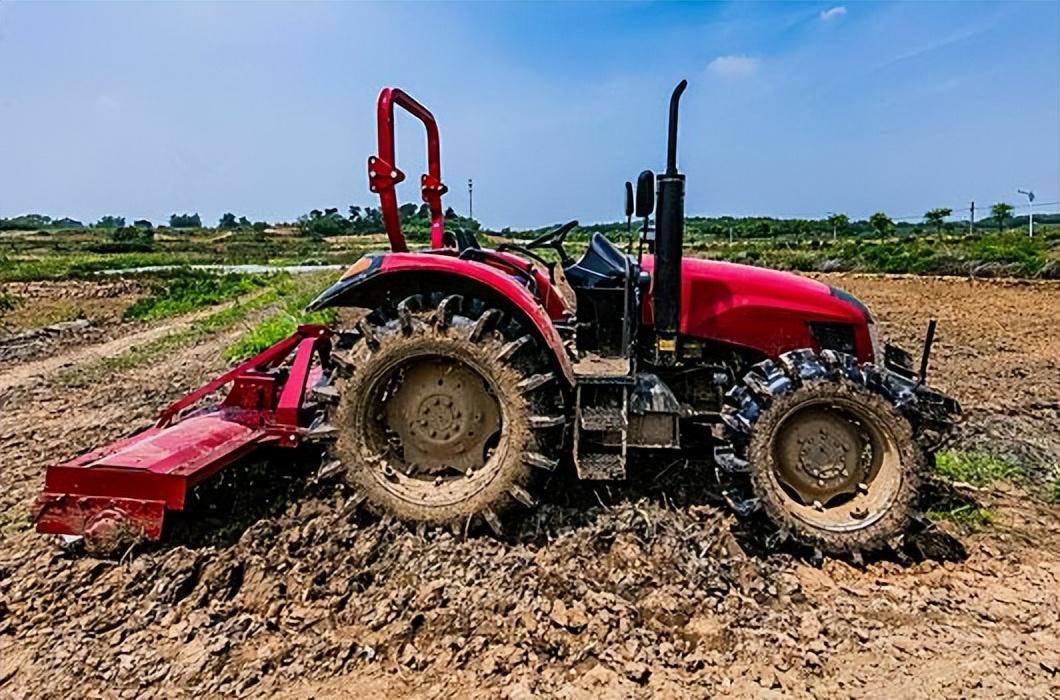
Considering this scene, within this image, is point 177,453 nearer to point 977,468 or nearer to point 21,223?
point 977,468

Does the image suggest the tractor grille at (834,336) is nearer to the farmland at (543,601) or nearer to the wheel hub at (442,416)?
the farmland at (543,601)

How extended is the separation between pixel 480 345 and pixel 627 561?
126 cm

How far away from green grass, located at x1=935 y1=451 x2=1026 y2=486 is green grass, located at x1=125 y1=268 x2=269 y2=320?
15551 mm

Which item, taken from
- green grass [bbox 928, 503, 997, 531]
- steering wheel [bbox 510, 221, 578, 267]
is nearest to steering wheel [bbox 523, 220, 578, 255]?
steering wheel [bbox 510, 221, 578, 267]

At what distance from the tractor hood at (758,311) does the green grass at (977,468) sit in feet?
3.95

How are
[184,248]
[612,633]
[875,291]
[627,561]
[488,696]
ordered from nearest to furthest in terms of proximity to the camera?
[488,696] → [612,633] → [627,561] → [875,291] → [184,248]

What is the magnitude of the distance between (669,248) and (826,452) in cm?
132

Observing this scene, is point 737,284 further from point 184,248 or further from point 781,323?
point 184,248

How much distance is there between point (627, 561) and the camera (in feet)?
12.4

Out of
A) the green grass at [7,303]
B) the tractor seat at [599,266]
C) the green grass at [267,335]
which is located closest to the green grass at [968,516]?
the tractor seat at [599,266]

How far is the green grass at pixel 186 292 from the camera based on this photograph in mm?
17406

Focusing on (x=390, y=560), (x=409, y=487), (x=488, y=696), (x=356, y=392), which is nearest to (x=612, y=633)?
(x=488, y=696)

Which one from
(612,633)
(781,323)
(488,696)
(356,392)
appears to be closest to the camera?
(488,696)

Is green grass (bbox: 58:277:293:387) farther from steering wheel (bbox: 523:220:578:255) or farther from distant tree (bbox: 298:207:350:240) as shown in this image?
distant tree (bbox: 298:207:350:240)
